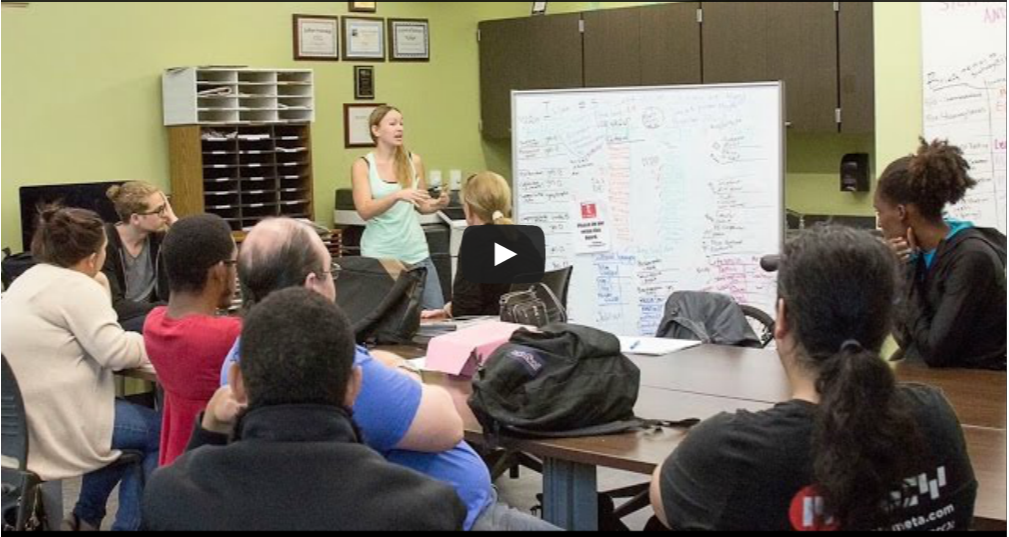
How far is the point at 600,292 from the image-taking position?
5.51 meters

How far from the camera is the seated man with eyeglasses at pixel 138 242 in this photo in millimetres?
4707

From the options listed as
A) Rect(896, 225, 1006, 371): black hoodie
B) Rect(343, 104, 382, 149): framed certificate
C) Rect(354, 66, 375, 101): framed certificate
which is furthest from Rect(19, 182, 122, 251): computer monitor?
Rect(896, 225, 1006, 371): black hoodie

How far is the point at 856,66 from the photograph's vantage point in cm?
616

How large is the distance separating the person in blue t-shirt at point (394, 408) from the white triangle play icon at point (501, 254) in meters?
1.85

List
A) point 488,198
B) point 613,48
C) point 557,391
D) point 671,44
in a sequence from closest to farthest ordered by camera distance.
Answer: point 557,391 → point 488,198 → point 671,44 → point 613,48

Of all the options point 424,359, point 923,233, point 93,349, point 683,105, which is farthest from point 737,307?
point 93,349

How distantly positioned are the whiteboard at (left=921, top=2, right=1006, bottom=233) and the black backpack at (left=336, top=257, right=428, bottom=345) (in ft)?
7.18

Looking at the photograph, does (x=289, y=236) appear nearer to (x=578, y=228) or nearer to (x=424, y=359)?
(x=424, y=359)

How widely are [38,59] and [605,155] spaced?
2.67 metres

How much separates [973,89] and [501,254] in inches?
73.6

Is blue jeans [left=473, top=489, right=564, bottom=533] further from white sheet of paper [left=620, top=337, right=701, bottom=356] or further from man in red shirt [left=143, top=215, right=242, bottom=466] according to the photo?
white sheet of paper [left=620, top=337, right=701, bottom=356]

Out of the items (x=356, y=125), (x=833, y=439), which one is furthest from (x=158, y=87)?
(x=833, y=439)

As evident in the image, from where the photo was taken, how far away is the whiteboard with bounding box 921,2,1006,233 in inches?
186

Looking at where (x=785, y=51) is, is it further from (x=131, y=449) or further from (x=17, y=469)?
(x=17, y=469)
